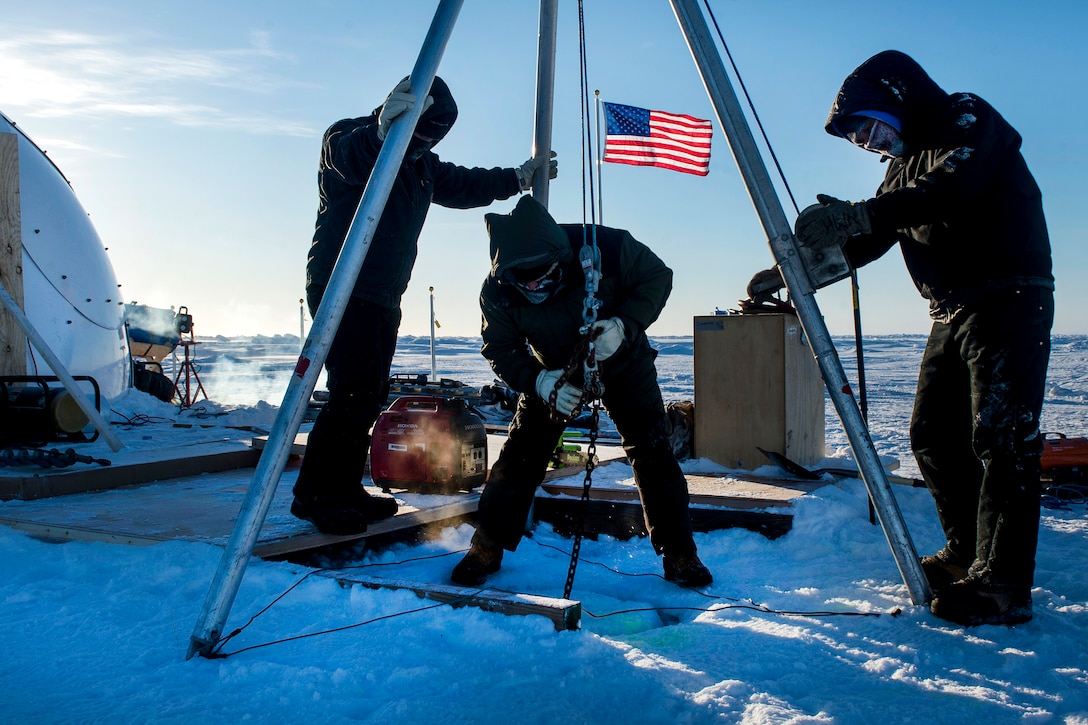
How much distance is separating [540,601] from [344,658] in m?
0.61

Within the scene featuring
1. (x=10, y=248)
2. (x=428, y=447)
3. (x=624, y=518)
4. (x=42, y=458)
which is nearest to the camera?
(x=624, y=518)

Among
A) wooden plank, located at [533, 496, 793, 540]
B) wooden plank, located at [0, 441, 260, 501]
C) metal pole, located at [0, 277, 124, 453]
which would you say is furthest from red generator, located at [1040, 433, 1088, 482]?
metal pole, located at [0, 277, 124, 453]

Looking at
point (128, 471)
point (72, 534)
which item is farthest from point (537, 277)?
point (128, 471)

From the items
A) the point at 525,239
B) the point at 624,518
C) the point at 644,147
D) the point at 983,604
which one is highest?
the point at 644,147

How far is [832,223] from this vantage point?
8.41 feet

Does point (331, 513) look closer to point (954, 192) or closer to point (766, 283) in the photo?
point (766, 283)

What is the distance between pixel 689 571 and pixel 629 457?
51 centimetres

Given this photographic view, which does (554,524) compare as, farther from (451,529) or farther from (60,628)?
(60,628)

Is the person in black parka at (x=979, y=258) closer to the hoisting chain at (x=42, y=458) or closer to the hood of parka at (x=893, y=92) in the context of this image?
the hood of parka at (x=893, y=92)

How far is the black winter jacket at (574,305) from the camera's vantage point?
305cm

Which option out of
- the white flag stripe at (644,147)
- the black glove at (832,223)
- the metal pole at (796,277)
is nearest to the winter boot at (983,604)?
the metal pole at (796,277)

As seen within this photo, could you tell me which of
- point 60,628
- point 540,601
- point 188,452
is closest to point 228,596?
point 60,628

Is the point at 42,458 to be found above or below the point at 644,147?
below

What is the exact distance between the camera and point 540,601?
94.3 inches
